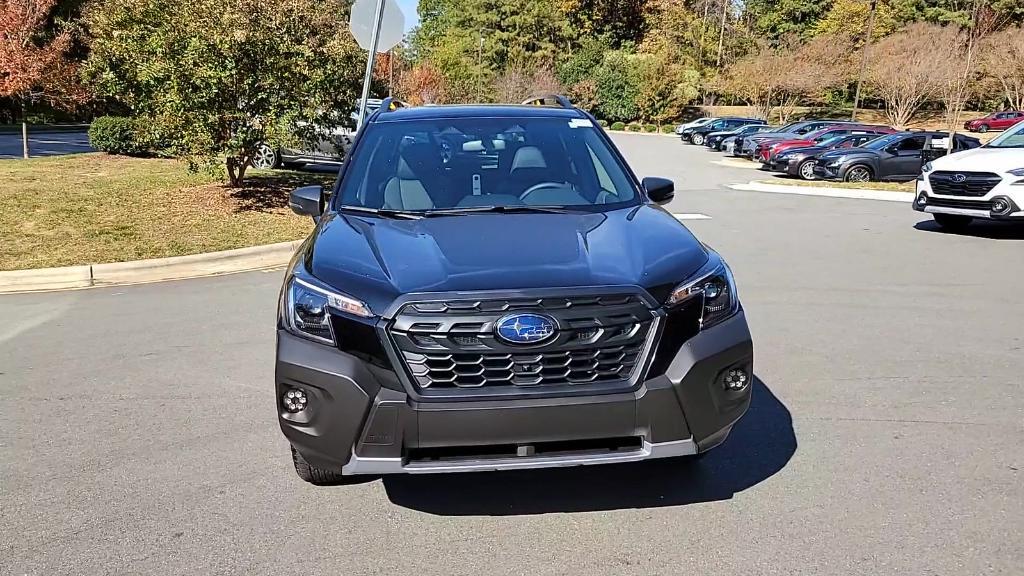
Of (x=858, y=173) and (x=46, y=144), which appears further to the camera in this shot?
(x=46, y=144)

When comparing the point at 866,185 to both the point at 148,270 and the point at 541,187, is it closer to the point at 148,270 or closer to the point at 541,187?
the point at 148,270

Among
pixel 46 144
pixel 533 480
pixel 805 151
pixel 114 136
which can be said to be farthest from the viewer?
pixel 46 144

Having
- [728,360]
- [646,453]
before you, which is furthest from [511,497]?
[728,360]

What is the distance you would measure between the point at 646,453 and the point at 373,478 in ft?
4.60

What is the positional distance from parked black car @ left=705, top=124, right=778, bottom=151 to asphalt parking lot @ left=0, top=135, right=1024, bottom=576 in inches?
1240

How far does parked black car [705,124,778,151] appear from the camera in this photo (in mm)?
37094

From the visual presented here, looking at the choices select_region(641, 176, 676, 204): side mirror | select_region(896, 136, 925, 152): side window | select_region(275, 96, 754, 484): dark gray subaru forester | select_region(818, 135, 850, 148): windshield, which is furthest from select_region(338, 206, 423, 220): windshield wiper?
select_region(818, 135, 850, 148): windshield

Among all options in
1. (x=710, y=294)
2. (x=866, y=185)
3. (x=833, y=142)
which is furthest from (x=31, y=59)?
(x=833, y=142)

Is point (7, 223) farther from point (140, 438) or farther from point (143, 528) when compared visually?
point (143, 528)

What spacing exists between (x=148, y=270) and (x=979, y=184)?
392 inches

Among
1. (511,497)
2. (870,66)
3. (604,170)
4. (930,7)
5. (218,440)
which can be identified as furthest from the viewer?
(930,7)

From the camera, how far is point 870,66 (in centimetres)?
5625

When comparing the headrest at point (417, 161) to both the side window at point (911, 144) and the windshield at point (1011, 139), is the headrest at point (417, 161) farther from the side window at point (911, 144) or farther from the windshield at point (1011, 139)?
the side window at point (911, 144)

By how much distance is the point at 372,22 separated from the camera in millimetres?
11914
